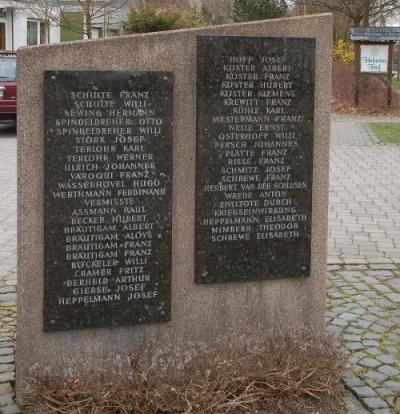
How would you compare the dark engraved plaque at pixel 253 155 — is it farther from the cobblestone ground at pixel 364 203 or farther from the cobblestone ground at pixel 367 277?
the cobblestone ground at pixel 364 203

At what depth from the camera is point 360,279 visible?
22.8 ft

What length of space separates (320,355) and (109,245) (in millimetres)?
1332

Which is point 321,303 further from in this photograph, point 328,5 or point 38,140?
point 328,5

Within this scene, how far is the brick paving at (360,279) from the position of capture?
470cm

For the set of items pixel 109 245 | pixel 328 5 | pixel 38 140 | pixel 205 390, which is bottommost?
pixel 205 390

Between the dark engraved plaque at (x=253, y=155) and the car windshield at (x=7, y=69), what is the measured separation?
16.2 m

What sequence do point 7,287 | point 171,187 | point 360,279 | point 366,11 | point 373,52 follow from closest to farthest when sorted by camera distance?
point 171,187 < point 7,287 < point 360,279 < point 373,52 < point 366,11

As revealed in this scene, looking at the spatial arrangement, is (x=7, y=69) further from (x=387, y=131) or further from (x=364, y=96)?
(x=364, y=96)

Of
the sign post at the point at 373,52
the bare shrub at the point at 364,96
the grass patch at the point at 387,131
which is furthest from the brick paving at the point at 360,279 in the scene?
the sign post at the point at 373,52

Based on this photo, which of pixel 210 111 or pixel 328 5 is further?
pixel 328 5

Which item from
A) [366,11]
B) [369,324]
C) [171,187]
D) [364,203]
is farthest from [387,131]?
[171,187]

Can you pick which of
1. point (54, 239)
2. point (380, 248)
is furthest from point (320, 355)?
point (380, 248)

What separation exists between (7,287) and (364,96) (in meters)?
23.2

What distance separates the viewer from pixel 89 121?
4191 mm
